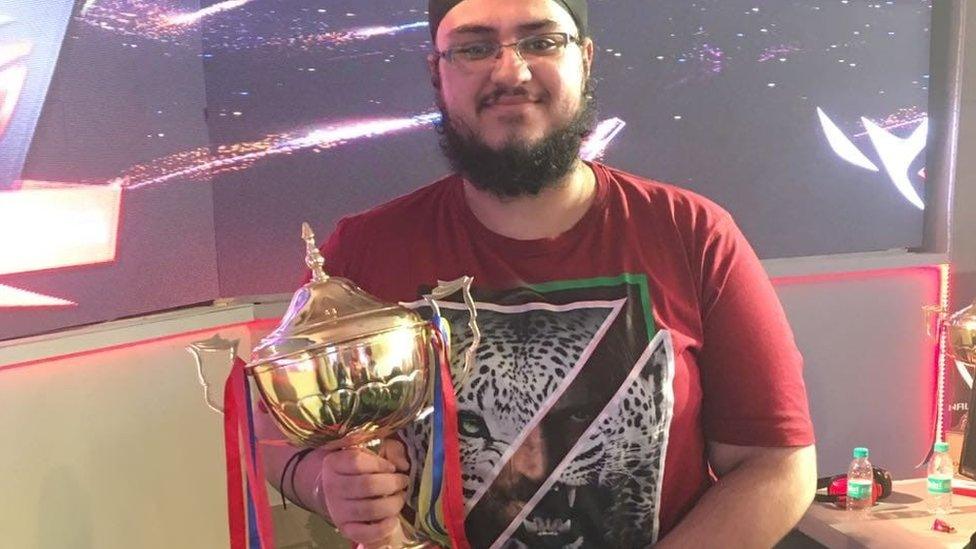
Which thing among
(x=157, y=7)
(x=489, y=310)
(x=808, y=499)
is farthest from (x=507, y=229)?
(x=157, y=7)

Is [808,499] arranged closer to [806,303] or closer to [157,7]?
[806,303]

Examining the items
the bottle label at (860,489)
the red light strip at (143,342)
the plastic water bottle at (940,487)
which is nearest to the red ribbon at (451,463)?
the red light strip at (143,342)

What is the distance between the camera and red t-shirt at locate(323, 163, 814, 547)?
109 cm

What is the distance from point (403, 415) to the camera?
38.9 inches

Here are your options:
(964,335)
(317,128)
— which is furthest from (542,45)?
(964,335)

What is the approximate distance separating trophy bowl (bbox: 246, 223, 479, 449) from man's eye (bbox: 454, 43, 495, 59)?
0.37m

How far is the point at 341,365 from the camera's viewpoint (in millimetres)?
896

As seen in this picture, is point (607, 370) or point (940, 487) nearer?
point (607, 370)

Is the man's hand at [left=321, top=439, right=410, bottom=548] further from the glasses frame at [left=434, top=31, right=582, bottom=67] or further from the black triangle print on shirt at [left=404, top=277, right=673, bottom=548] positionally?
the glasses frame at [left=434, top=31, right=582, bottom=67]

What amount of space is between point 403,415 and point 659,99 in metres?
1.52

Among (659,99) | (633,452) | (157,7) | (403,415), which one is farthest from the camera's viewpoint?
(659,99)

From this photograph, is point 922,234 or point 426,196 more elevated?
point 426,196

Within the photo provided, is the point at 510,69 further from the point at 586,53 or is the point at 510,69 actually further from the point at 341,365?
the point at 341,365

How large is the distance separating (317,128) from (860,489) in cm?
149
